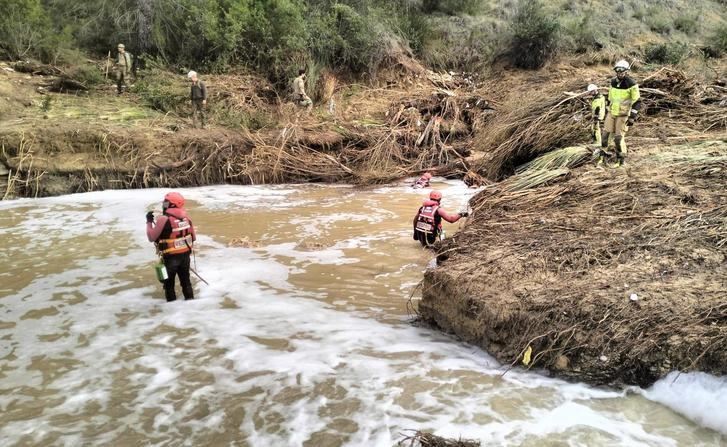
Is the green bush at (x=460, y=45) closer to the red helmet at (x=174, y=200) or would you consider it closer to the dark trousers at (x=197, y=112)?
the dark trousers at (x=197, y=112)

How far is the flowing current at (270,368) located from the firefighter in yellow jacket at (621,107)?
3805mm

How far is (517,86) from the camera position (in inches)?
719

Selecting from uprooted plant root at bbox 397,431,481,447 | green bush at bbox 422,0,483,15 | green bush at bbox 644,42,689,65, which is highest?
green bush at bbox 422,0,483,15

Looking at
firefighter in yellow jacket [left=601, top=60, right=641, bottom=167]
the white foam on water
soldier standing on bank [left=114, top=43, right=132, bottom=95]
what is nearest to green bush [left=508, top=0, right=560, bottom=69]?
firefighter in yellow jacket [left=601, top=60, right=641, bottom=167]

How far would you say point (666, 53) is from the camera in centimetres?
1870

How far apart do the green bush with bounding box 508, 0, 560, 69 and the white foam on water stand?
18063 mm

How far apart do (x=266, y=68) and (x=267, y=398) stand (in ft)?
50.0

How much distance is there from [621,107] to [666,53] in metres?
12.8

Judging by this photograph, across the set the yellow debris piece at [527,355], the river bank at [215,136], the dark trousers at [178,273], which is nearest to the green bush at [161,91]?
the river bank at [215,136]

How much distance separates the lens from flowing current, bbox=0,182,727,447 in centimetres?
366

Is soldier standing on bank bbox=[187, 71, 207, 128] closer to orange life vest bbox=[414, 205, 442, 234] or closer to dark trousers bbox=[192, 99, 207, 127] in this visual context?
dark trousers bbox=[192, 99, 207, 127]

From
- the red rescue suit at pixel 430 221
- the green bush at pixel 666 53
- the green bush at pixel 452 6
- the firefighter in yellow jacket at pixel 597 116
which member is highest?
the green bush at pixel 452 6

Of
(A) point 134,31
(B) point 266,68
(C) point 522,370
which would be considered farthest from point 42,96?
(C) point 522,370

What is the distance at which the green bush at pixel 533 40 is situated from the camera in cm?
1941
